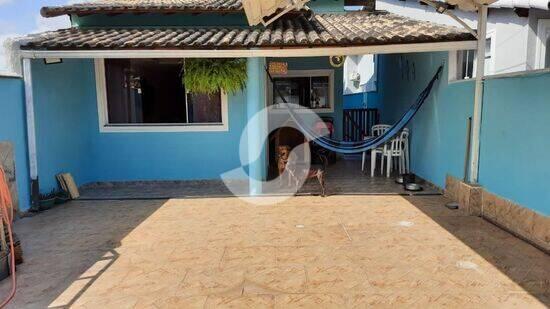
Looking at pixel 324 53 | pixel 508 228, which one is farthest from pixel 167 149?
pixel 508 228

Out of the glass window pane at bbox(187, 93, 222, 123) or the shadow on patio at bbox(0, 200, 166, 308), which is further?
the glass window pane at bbox(187, 93, 222, 123)

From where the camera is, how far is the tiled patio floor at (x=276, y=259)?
2910mm

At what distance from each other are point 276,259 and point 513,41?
5.27m

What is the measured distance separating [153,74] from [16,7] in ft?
23.0

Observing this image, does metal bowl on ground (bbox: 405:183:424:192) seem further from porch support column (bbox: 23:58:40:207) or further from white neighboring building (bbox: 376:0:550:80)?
porch support column (bbox: 23:58:40:207)

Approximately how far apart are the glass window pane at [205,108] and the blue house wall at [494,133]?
351 centimetres

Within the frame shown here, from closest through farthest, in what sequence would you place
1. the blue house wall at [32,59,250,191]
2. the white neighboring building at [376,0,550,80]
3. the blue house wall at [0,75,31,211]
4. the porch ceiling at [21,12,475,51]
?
the blue house wall at [0,75,31,211], the porch ceiling at [21,12,475,51], the white neighboring building at [376,0,550,80], the blue house wall at [32,59,250,191]

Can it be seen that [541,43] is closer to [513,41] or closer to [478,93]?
[513,41]

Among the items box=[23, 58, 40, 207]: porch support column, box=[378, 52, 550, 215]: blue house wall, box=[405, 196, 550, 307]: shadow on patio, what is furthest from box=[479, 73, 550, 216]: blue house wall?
box=[23, 58, 40, 207]: porch support column

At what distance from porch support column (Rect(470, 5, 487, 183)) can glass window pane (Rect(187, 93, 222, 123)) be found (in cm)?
392

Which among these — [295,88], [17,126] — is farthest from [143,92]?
[295,88]

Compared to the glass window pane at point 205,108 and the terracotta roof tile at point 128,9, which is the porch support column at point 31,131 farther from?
the glass window pane at point 205,108

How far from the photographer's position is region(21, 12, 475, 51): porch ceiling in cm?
513

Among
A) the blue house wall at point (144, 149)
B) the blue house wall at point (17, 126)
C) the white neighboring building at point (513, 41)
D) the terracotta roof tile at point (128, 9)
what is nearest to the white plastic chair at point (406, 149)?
the white neighboring building at point (513, 41)
